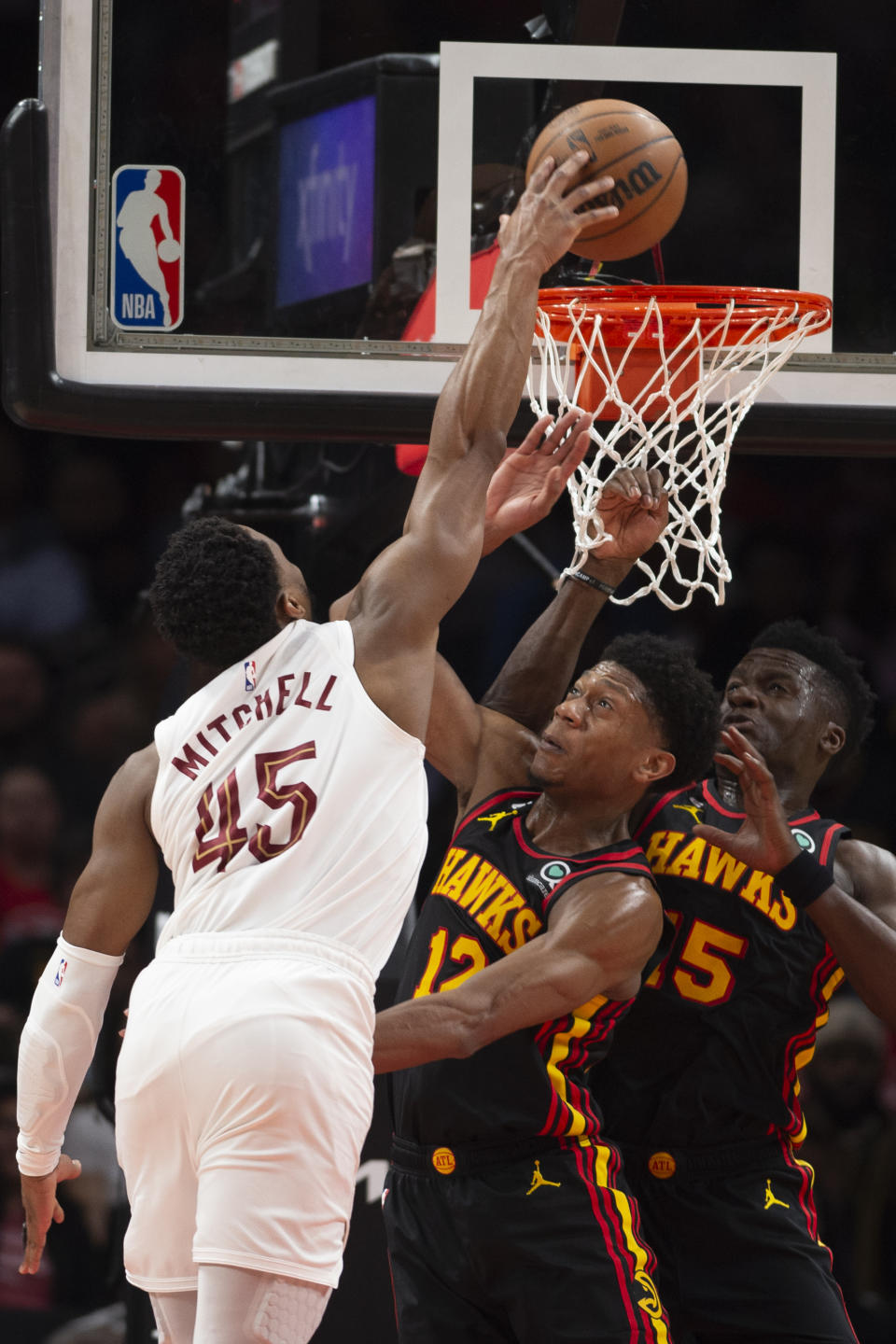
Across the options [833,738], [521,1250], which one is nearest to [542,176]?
[833,738]

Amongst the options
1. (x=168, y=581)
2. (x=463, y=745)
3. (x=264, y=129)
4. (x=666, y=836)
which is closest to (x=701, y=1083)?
(x=666, y=836)

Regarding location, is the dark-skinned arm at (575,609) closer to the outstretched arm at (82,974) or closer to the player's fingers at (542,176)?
the player's fingers at (542,176)

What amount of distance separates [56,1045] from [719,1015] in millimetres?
1498

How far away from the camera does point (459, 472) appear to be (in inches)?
118

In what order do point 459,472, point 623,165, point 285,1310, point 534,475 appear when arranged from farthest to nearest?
1. point 534,475
2. point 623,165
3. point 459,472
4. point 285,1310

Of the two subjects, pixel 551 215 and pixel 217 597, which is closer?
pixel 217 597

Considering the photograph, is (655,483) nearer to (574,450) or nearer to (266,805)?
(574,450)

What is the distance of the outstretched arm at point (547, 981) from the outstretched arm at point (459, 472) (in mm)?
580

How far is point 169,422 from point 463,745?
3.43ft

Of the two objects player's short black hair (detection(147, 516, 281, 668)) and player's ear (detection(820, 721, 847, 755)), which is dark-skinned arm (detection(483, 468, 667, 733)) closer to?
player's ear (detection(820, 721, 847, 755))

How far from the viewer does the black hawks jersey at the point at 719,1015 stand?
3.54 metres

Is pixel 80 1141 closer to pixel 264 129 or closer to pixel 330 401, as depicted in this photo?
pixel 330 401

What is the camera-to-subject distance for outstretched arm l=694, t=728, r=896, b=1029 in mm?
3434

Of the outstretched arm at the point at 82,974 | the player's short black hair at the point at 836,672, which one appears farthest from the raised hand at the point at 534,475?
the outstretched arm at the point at 82,974
